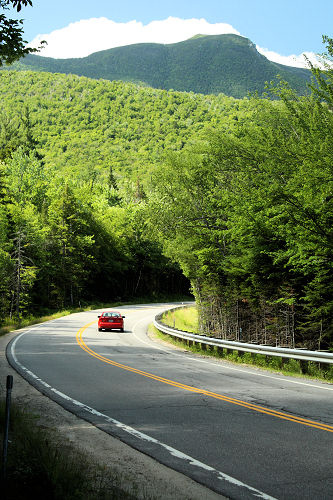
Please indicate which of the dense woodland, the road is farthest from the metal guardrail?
the dense woodland

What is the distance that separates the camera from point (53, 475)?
210 inches

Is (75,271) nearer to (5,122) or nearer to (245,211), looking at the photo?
(245,211)

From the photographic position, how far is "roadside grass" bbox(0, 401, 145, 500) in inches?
195

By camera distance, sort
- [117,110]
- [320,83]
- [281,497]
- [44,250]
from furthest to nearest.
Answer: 1. [117,110]
2. [44,250]
3. [320,83]
4. [281,497]

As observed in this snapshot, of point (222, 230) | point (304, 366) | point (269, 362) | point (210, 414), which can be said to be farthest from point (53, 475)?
point (222, 230)

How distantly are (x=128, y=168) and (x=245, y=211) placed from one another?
10680 centimetres

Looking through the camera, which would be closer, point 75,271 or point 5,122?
point 75,271

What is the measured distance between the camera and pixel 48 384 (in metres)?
12.3

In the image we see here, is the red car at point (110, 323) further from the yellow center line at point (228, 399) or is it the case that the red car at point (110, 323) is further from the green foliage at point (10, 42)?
the green foliage at point (10, 42)

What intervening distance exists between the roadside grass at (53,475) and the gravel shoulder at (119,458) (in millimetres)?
136

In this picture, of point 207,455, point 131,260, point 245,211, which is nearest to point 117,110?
point 131,260

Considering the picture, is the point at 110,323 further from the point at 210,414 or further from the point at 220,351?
the point at 210,414

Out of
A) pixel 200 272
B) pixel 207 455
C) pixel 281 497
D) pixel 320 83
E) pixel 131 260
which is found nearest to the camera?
pixel 281 497

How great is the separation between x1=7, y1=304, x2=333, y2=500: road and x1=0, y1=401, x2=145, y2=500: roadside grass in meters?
0.95
